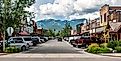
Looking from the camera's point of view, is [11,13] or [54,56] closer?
[54,56]

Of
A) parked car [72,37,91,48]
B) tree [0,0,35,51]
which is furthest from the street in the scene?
parked car [72,37,91,48]

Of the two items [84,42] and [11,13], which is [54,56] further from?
[84,42]

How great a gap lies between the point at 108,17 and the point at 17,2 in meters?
35.0

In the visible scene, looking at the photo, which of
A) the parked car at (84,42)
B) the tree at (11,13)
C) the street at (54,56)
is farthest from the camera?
the parked car at (84,42)

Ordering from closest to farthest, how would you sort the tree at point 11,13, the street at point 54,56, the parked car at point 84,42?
the street at point 54,56, the tree at point 11,13, the parked car at point 84,42

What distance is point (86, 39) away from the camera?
4859cm

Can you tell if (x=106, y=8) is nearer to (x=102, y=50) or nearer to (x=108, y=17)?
(x=108, y=17)

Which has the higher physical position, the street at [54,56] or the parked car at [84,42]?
the parked car at [84,42]

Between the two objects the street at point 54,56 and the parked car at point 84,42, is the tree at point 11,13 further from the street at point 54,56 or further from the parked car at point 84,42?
the parked car at point 84,42

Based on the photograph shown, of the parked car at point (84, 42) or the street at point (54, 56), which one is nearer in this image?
the street at point (54, 56)

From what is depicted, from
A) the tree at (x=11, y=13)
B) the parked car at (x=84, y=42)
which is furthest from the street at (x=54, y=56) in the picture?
the parked car at (x=84, y=42)

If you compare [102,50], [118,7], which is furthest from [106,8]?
[102,50]

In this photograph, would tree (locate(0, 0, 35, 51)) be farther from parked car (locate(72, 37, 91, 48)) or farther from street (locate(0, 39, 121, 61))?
parked car (locate(72, 37, 91, 48))

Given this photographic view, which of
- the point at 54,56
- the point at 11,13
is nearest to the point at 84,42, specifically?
the point at 11,13
